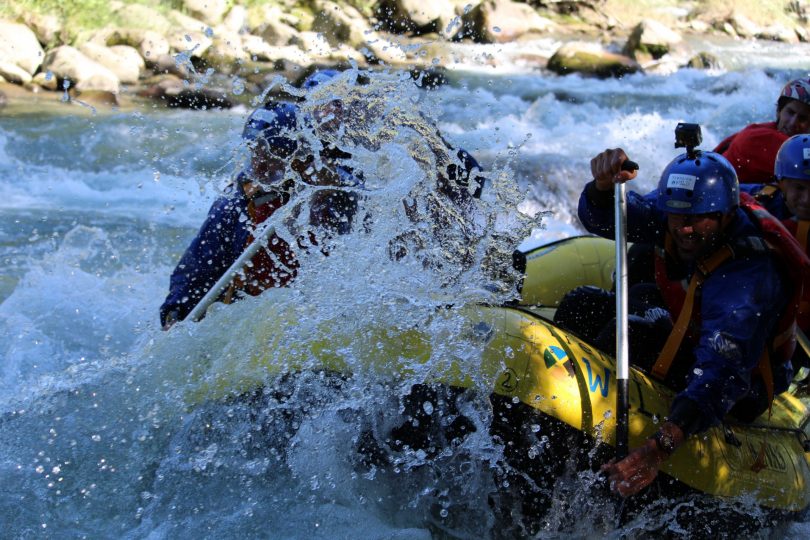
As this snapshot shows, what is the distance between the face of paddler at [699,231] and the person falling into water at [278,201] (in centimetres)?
108

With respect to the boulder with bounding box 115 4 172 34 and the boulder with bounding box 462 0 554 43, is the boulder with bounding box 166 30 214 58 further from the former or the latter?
the boulder with bounding box 462 0 554 43

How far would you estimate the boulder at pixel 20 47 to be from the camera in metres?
11.6

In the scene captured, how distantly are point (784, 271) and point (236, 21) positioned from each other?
43.4 ft

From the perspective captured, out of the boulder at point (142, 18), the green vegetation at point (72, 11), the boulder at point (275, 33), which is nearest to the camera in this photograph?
the green vegetation at point (72, 11)

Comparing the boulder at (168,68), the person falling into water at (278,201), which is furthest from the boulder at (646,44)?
the person falling into water at (278,201)

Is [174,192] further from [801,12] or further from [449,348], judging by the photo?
[801,12]

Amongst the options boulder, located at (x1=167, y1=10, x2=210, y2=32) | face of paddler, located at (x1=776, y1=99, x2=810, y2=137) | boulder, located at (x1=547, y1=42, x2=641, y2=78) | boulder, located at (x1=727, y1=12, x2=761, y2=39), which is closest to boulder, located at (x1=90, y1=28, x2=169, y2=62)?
boulder, located at (x1=167, y1=10, x2=210, y2=32)

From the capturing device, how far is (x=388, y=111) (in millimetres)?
4289

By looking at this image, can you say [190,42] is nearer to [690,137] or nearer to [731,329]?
[690,137]

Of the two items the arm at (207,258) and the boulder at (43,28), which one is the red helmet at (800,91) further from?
the boulder at (43,28)

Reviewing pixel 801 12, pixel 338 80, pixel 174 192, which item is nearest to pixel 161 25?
pixel 174 192

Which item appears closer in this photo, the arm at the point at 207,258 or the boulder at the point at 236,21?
the arm at the point at 207,258

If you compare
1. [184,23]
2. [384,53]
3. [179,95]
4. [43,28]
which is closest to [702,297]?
[179,95]

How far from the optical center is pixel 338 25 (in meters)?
15.7
